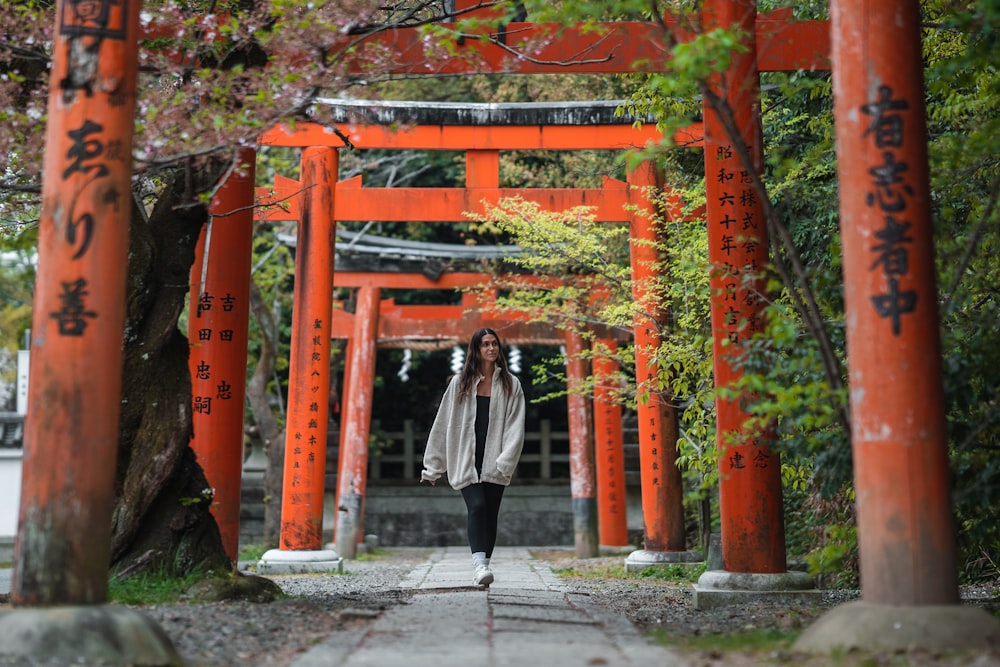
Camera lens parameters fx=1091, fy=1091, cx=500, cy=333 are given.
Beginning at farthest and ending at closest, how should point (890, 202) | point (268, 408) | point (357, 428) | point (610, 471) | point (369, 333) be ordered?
point (268, 408)
point (610, 471)
point (369, 333)
point (357, 428)
point (890, 202)

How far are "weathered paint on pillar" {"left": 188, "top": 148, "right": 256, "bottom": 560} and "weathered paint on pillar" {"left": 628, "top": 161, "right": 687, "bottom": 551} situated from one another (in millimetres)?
4593

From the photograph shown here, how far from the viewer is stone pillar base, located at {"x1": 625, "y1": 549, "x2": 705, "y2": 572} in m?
11.8

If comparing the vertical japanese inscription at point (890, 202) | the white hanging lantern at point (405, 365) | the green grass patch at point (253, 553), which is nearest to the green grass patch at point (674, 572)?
the green grass patch at point (253, 553)

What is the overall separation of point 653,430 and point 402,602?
246 inches

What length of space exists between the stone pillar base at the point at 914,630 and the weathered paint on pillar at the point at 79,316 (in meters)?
2.88

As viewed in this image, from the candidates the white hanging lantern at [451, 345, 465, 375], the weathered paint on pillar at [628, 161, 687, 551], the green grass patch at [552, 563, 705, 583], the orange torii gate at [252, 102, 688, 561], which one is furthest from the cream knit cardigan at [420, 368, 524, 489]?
the white hanging lantern at [451, 345, 465, 375]

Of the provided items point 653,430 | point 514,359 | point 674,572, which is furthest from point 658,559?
point 514,359

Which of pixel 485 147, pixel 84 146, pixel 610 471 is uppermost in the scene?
pixel 485 147

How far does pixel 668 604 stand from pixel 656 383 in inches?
158

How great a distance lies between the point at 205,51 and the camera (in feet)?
22.8

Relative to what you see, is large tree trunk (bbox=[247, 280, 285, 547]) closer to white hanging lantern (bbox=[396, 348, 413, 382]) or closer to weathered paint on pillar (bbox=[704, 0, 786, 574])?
white hanging lantern (bbox=[396, 348, 413, 382])

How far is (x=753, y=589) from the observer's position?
6820mm

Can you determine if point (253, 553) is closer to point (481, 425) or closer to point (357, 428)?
point (357, 428)

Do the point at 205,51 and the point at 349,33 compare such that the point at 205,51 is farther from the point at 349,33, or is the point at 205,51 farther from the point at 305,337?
the point at 305,337
